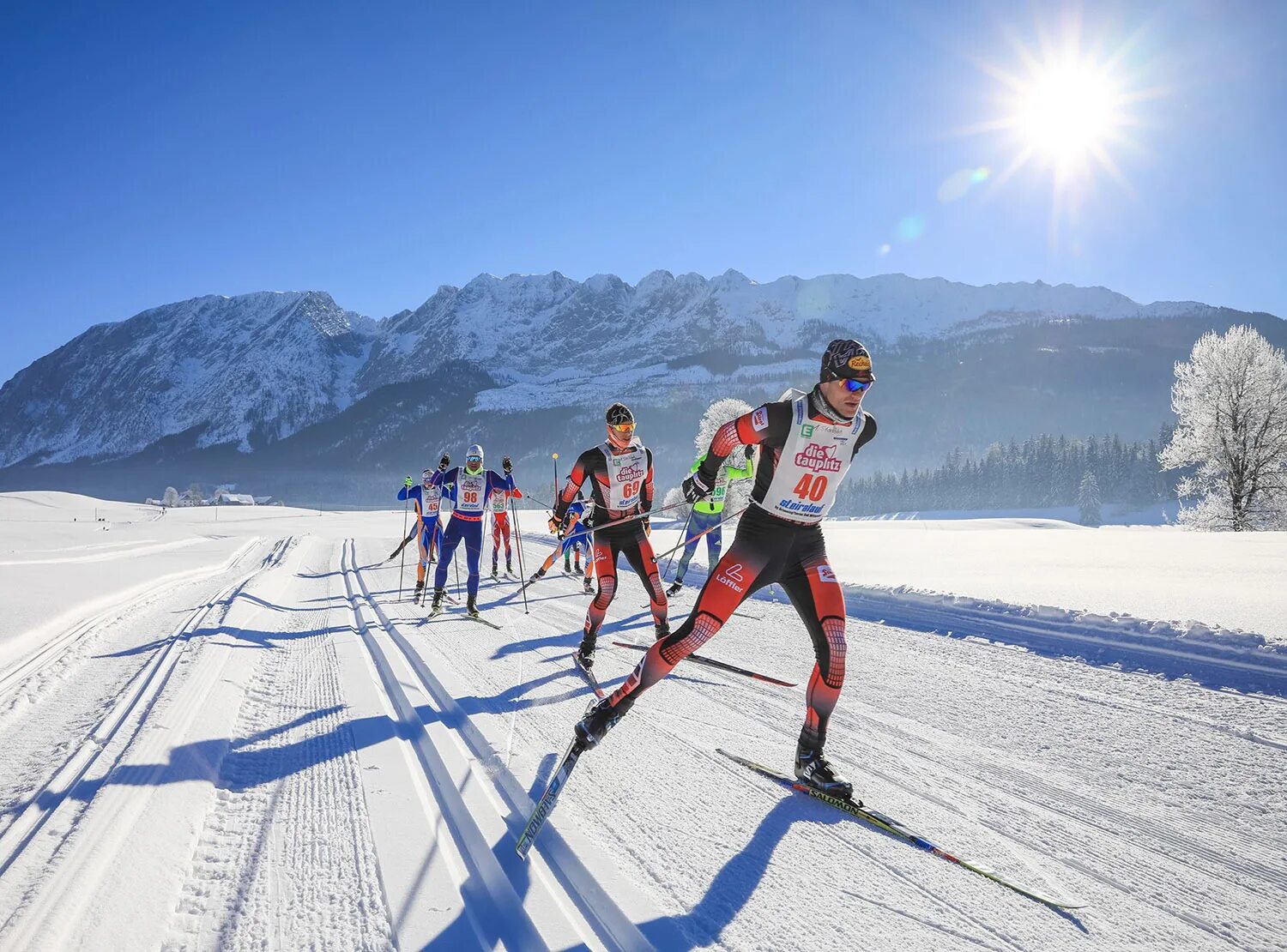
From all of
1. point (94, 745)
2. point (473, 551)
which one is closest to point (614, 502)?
point (473, 551)

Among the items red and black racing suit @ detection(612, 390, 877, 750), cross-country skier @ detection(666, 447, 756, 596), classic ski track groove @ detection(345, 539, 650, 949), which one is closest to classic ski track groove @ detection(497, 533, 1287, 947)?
red and black racing suit @ detection(612, 390, 877, 750)

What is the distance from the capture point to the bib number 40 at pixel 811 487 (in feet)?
12.7

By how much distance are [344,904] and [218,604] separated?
8.93 meters

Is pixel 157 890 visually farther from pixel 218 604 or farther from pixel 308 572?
pixel 308 572

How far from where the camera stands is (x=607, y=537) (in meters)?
7.11

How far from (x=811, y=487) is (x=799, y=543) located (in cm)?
37

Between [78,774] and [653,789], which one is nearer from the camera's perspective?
[78,774]

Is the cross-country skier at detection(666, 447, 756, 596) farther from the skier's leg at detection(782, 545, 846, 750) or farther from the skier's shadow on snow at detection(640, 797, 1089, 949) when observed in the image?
the skier's shadow on snow at detection(640, 797, 1089, 949)

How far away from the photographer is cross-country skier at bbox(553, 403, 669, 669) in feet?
22.6

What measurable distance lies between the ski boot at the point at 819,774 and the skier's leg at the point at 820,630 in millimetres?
47

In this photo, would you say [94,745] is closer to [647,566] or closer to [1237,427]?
[647,566]

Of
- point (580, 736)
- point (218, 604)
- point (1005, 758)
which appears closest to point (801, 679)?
point (1005, 758)

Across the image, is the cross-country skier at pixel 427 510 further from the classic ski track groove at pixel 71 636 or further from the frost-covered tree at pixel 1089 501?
the frost-covered tree at pixel 1089 501

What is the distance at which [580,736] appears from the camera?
3.68 meters
